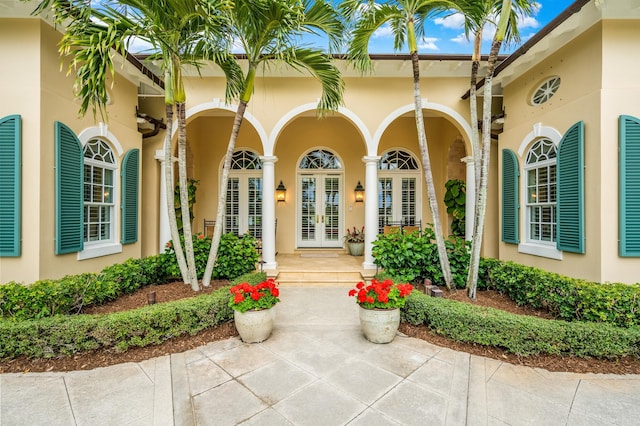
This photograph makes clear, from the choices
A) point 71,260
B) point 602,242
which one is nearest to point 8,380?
point 71,260

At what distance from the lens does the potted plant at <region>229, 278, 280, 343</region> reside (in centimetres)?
351

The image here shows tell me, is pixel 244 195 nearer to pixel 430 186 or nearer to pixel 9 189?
pixel 9 189

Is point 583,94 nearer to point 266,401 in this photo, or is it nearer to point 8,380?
point 266,401

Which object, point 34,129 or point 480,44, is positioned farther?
point 480,44

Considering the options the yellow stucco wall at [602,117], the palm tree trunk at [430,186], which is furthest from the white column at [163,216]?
the yellow stucco wall at [602,117]

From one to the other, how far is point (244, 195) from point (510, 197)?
7459 mm

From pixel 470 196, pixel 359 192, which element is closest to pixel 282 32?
pixel 470 196

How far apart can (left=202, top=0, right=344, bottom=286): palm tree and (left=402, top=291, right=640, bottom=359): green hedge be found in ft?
12.5

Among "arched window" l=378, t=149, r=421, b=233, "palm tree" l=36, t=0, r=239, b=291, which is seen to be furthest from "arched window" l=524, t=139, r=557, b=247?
"palm tree" l=36, t=0, r=239, b=291

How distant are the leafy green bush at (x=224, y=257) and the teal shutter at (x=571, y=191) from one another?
545 centimetres

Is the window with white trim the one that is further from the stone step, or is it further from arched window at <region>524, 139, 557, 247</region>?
the stone step

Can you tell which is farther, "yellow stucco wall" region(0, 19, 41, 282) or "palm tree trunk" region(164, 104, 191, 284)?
"palm tree trunk" region(164, 104, 191, 284)

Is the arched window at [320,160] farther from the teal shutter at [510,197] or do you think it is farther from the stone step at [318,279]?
the teal shutter at [510,197]

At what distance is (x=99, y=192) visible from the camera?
545 centimetres
